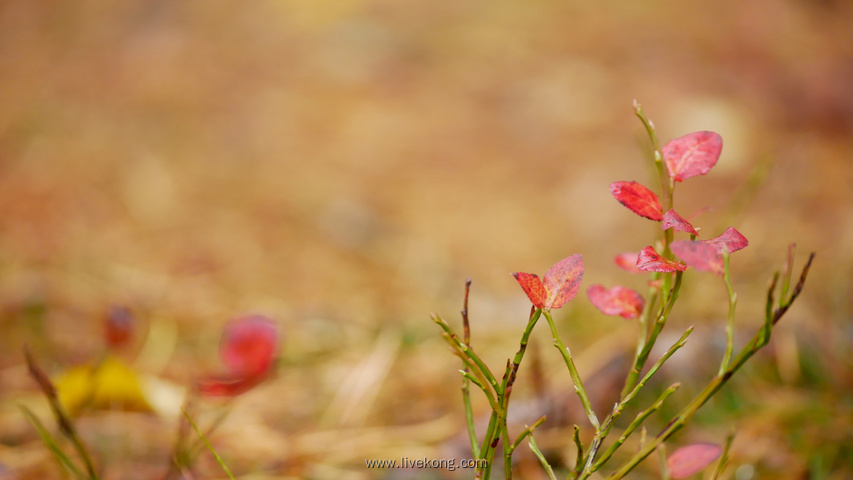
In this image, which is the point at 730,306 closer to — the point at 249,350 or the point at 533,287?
the point at 533,287

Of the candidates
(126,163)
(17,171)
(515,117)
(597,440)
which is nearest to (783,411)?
(597,440)

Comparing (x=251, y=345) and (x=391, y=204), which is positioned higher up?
(x=391, y=204)

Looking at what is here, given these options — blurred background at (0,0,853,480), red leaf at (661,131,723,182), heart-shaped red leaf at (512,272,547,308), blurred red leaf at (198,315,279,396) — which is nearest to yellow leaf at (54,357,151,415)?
blurred background at (0,0,853,480)

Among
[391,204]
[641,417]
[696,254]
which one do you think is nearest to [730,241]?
[696,254]

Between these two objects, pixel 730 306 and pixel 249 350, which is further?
pixel 249 350

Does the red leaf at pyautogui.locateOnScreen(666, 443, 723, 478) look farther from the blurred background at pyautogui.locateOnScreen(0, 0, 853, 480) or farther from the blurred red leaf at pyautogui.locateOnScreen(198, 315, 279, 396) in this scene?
the blurred red leaf at pyautogui.locateOnScreen(198, 315, 279, 396)

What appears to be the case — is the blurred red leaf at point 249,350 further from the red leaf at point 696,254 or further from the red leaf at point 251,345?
the red leaf at point 696,254

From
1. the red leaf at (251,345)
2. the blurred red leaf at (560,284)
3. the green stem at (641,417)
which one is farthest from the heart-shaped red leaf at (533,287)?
the red leaf at (251,345)
